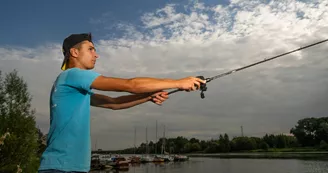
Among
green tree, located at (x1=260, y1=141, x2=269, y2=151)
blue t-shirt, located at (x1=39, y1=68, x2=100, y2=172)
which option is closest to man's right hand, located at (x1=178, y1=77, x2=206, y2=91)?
blue t-shirt, located at (x1=39, y1=68, x2=100, y2=172)

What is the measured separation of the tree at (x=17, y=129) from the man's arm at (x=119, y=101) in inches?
721

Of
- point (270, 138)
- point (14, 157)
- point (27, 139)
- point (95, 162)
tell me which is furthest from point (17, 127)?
point (270, 138)

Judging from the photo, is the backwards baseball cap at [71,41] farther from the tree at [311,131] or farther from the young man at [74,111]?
the tree at [311,131]

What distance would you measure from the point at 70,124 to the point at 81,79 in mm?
477

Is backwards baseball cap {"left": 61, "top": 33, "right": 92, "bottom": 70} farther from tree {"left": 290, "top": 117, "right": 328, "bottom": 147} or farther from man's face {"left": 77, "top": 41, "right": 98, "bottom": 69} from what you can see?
tree {"left": 290, "top": 117, "right": 328, "bottom": 147}

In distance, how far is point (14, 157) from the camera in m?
28.0

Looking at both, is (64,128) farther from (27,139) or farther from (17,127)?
(17,127)

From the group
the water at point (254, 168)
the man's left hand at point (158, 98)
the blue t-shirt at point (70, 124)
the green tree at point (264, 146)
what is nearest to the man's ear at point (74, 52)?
the blue t-shirt at point (70, 124)

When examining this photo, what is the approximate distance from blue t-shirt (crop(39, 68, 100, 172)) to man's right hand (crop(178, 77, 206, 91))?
1.05 meters

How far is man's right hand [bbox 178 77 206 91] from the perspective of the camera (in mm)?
3437

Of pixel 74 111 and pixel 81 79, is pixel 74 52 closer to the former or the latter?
pixel 81 79

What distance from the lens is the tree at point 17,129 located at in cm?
2742

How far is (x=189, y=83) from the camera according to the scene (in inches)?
140

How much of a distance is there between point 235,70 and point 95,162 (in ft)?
261
